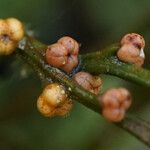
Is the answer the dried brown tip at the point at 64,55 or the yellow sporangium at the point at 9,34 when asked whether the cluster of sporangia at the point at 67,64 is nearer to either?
the dried brown tip at the point at 64,55

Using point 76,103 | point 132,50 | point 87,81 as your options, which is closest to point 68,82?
point 87,81

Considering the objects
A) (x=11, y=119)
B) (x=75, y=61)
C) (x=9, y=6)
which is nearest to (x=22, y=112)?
(x=11, y=119)

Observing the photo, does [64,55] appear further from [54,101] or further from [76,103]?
[76,103]

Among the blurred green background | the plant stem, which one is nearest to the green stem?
the plant stem

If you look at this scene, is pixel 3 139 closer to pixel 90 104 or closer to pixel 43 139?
pixel 43 139

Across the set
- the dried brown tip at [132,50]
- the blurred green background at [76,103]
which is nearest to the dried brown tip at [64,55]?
the dried brown tip at [132,50]

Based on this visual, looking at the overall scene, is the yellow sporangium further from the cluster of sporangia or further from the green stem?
the cluster of sporangia
